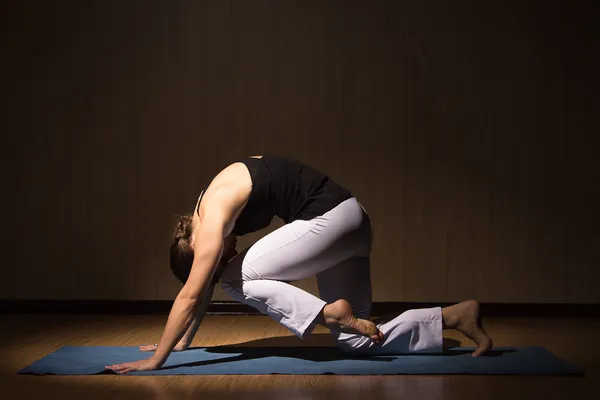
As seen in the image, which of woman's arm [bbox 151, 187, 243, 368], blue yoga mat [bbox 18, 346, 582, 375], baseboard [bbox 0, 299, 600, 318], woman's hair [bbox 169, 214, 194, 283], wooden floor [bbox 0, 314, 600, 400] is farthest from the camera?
baseboard [bbox 0, 299, 600, 318]

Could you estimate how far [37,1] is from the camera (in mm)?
4941

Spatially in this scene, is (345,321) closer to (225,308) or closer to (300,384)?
(300,384)

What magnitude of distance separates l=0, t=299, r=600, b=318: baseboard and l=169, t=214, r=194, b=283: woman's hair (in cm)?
185

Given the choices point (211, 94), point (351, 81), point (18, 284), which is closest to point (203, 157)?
point (211, 94)

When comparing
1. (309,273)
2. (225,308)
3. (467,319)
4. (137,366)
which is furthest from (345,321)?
(225,308)

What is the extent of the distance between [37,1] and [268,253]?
2.80 m

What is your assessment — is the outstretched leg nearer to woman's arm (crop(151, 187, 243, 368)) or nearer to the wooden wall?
woman's arm (crop(151, 187, 243, 368))

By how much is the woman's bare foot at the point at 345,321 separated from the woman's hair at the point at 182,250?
1.74 feet

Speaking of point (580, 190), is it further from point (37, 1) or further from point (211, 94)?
point (37, 1)

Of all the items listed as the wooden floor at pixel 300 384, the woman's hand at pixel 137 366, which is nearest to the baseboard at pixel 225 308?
the wooden floor at pixel 300 384

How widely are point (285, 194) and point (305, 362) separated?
0.64m

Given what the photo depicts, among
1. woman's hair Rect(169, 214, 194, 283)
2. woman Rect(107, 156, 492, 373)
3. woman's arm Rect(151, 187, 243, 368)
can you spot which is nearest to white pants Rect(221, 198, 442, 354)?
woman Rect(107, 156, 492, 373)

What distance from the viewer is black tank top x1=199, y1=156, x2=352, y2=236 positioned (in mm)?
3008

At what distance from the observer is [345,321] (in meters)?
2.91
